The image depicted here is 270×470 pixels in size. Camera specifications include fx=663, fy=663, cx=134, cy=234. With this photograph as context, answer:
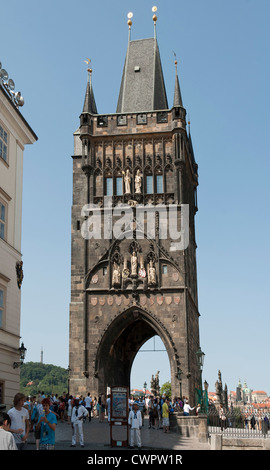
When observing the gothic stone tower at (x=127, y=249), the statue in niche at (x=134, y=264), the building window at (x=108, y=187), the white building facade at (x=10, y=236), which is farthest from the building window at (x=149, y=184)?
the white building facade at (x=10, y=236)

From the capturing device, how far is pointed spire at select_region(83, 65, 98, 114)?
1805 inches

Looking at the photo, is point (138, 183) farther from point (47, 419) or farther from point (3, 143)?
point (47, 419)

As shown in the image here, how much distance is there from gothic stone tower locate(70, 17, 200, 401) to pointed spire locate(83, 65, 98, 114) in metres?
0.07

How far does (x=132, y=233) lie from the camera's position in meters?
42.6

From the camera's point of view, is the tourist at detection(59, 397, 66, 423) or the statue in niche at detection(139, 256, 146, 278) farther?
the statue in niche at detection(139, 256, 146, 278)

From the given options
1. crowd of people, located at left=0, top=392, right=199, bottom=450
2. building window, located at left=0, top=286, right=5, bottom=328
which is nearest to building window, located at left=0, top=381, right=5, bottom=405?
crowd of people, located at left=0, top=392, right=199, bottom=450

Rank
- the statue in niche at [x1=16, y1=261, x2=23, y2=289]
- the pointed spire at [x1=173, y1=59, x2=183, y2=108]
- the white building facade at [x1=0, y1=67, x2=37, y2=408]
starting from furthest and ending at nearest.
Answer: the pointed spire at [x1=173, y1=59, x2=183, y2=108]
the statue in niche at [x1=16, y1=261, x2=23, y2=289]
the white building facade at [x1=0, y1=67, x2=37, y2=408]

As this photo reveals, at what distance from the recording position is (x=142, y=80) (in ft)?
161

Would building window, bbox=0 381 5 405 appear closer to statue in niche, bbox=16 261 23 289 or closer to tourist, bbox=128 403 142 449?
statue in niche, bbox=16 261 23 289

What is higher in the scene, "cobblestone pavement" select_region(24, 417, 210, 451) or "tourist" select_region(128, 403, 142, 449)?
"tourist" select_region(128, 403, 142, 449)

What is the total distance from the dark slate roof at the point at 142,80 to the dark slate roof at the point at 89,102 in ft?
7.22

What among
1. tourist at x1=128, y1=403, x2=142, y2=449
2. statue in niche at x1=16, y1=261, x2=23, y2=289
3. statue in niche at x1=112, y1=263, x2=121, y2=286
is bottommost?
tourist at x1=128, y1=403, x2=142, y2=449

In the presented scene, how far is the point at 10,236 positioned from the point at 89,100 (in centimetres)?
2593
